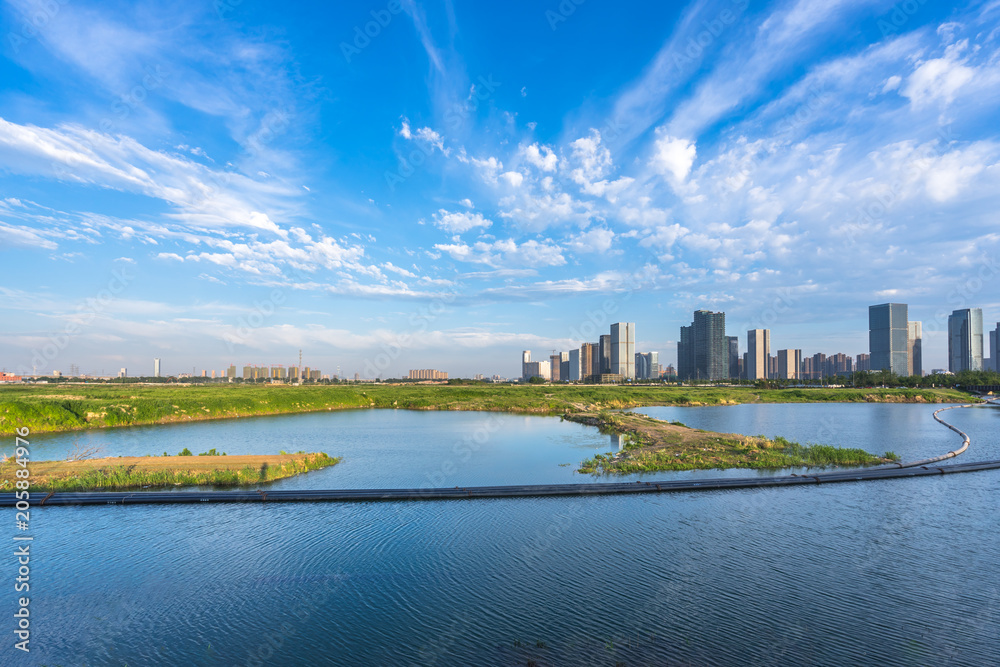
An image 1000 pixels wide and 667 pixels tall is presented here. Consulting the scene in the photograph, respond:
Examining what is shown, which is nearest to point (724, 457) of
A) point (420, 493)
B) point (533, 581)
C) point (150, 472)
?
point (420, 493)

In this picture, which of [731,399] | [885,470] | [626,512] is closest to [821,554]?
[626,512]

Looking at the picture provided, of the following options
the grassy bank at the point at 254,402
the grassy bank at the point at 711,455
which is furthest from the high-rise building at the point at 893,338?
the grassy bank at the point at 711,455

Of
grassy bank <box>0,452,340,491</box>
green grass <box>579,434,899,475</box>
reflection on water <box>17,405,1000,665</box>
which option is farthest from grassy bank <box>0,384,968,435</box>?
Result: green grass <box>579,434,899,475</box>

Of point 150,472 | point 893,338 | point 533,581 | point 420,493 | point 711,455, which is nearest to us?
point 533,581

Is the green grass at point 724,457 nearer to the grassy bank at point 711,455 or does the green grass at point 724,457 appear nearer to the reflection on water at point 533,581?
the grassy bank at point 711,455

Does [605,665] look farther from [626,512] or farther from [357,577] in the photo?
[626,512]

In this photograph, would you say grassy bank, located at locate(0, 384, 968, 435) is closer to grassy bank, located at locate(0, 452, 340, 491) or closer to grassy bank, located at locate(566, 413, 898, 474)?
grassy bank, located at locate(0, 452, 340, 491)

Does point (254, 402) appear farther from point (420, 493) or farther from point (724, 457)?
point (724, 457)

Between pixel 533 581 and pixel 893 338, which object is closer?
pixel 533 581

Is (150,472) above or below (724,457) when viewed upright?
above
